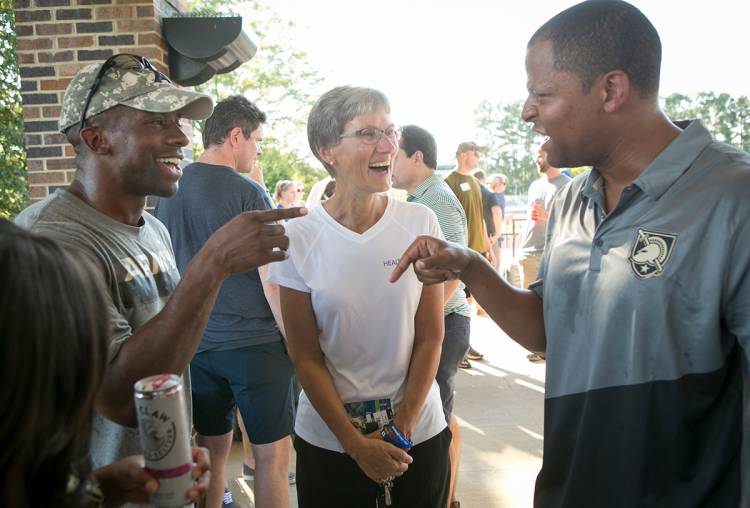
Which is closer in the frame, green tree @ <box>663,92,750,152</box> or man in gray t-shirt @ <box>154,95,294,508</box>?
man in gray t-shirt @ <box>154,95,294,508</box>

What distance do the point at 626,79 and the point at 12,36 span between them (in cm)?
422

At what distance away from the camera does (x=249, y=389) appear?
9.88 feet

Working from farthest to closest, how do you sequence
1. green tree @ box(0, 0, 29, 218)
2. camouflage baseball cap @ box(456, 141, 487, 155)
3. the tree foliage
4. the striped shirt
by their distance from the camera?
camouflage baseball cap @ box(456, 141, 487, 155), the tree foliage, green tree @ box(0, 0, 29, 218), the striped shirt

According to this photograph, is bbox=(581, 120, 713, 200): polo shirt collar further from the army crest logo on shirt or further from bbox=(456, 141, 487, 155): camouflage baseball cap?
bbox=(456, 141, 487, 155): camouflage baseball cap

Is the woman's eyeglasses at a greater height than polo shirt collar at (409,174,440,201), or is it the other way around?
the woman's eyeglasses

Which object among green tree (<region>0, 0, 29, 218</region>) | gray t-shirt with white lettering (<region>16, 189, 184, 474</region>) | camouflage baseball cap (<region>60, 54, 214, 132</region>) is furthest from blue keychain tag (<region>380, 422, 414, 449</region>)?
green tree (<region>0, 0, 29, 218</region>)

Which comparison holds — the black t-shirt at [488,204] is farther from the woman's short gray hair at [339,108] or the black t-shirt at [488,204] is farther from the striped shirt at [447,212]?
the woman's short gray hair at [339,108]

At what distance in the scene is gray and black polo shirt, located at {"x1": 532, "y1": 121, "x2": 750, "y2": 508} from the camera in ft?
4.13

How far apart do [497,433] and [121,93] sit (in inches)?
146

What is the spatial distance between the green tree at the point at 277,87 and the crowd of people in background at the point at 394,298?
1967cm

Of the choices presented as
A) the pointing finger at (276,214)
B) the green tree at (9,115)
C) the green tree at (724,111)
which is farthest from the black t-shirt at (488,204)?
the pointing finger at (276,214)

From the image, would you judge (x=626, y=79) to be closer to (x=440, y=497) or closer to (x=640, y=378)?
(x=640, y=378)

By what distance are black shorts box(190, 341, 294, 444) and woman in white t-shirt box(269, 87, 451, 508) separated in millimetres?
1034

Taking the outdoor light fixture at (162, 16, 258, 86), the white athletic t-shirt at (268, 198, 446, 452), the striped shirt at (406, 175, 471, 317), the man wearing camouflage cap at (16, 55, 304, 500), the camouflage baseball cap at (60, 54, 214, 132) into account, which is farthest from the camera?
the outdoor light fixture at (162, 16, 258, 86)
